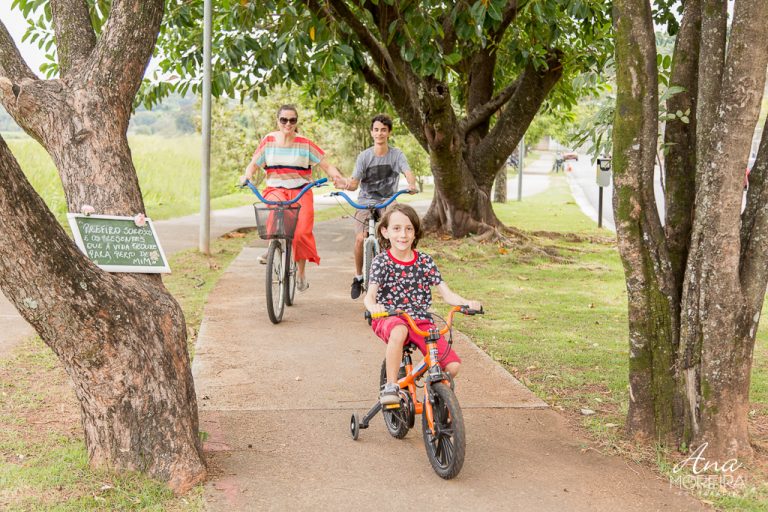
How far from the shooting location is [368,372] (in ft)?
21.9

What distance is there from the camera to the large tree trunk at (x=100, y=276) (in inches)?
160

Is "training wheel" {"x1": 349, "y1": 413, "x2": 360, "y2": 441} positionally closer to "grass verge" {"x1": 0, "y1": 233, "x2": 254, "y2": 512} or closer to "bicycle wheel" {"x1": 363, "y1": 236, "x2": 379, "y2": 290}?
"grass verge" {"x1": 0, "y1": 233, "x2": 254, "y2": 512}

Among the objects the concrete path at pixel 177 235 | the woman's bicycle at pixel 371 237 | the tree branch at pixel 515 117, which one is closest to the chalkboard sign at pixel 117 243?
the concrete path at pixel 177 235

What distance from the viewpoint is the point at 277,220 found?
7926 millimetres

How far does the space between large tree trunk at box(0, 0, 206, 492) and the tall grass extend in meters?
13.8

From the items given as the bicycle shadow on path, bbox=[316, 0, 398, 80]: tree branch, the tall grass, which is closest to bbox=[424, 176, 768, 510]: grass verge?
the bicycle shadow on path

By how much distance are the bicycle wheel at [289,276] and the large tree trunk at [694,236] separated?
3.82 metres

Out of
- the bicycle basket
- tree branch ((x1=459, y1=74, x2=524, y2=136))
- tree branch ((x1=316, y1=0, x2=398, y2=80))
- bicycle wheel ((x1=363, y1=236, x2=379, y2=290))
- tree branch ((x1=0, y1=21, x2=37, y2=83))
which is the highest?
tree branch ((x1=316, y1=0, x2=398, y2=80))

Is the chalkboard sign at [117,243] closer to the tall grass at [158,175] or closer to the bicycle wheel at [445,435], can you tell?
the bicycle wheel at [445,435]

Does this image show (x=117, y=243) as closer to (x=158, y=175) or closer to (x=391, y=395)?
(x=391, y=395)

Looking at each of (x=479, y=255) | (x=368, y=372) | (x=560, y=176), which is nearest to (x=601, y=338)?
(x=368, y=372)

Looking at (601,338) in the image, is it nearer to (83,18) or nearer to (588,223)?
(83,18)

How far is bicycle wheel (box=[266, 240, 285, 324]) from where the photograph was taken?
7969mm

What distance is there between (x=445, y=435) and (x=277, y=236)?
3745 millimetres
